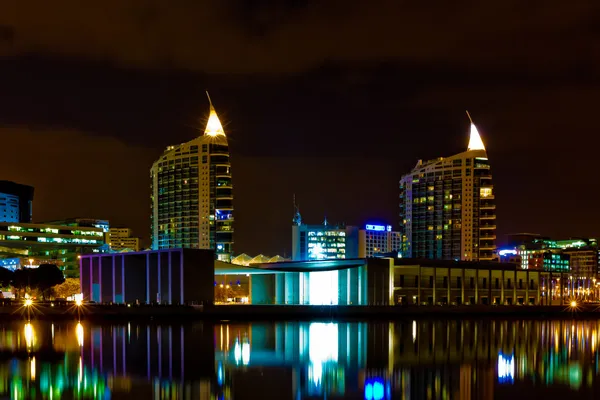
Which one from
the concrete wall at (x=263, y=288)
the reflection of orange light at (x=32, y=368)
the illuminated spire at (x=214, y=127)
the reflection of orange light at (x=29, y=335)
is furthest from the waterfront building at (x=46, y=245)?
the reflection of orange light at (x=32, y=368)

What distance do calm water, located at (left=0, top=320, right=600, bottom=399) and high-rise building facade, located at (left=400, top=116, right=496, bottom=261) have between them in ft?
290

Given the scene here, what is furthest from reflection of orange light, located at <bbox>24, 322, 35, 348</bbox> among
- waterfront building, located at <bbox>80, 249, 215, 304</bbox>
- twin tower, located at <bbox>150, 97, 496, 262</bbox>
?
twin tower, located at <bbox>150, 97, 496, 262</bbox>

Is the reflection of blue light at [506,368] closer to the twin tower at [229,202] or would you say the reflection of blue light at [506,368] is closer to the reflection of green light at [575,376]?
the reflection of green light at [575,376]

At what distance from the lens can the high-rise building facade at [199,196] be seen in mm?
146625

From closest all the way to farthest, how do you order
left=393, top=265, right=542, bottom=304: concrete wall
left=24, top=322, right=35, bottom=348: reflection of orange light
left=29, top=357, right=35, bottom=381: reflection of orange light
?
left=29, top=357, right=35, bottom=381: reflection of orange light → left=24, top=322, right=35, bottom=348: reflection of orange light → left=393, top=265, right=542, bottom=304: concrete wall

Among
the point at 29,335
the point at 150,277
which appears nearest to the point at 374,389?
the point at 29,335

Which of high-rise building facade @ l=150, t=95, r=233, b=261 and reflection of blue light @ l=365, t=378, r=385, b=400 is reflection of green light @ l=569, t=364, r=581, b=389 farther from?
high-rise building facade @ l=150, t=95, r=233, b=261

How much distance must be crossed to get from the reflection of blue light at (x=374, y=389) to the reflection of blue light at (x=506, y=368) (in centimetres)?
560

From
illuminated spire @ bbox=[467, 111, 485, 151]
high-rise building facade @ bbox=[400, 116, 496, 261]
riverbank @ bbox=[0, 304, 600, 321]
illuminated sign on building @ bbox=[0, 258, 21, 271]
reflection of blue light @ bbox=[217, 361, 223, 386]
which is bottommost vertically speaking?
riverbank @ bbox=[0, 304, 600, 321]

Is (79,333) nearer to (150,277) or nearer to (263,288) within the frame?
(150,277)

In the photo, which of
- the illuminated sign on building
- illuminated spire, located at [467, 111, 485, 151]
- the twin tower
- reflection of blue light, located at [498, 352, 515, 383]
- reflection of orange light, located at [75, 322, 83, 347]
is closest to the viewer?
reflection of blue light, located at [498, 352, 515, 383]

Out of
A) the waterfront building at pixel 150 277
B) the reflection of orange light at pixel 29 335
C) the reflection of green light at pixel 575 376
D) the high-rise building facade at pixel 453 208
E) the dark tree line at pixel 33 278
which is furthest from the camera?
the high-rise building facade at pixel 453 208

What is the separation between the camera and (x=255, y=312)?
85938mm

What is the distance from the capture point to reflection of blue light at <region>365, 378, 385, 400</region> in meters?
30.0
